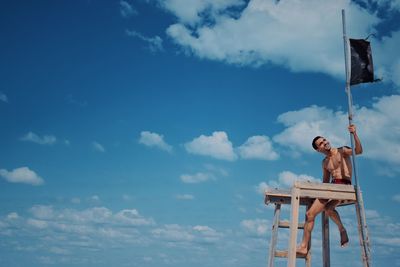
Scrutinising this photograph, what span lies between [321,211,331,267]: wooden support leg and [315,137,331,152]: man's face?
1541 mm

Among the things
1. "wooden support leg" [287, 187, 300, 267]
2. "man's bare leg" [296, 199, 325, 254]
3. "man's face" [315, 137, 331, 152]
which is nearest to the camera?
"wooden support leg" [287, 187, 300, 267]

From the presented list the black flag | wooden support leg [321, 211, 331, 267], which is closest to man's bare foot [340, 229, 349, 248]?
wooden support leg [321, 211, 331, 267]

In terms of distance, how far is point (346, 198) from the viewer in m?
8.39

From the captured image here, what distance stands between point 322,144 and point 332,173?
670 mm

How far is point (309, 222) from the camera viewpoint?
8.98 m

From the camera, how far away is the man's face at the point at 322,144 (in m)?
9.31

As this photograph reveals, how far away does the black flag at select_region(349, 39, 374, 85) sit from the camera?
9.40 meters

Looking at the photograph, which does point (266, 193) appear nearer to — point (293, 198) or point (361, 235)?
point (293, 198)

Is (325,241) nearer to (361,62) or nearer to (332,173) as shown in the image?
(332,173)

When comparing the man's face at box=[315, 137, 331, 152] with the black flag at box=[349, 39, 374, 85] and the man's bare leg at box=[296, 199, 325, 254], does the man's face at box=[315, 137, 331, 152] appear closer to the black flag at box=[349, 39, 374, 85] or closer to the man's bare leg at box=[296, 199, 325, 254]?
the man's bare leg at box=[296, 199, 325, 254]

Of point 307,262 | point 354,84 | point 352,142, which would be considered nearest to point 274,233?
point 307,262

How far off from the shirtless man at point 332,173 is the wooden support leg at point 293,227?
65 cm

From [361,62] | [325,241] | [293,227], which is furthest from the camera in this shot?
[325,241]

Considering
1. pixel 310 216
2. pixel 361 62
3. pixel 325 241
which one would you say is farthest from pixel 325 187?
pixel 361 62
